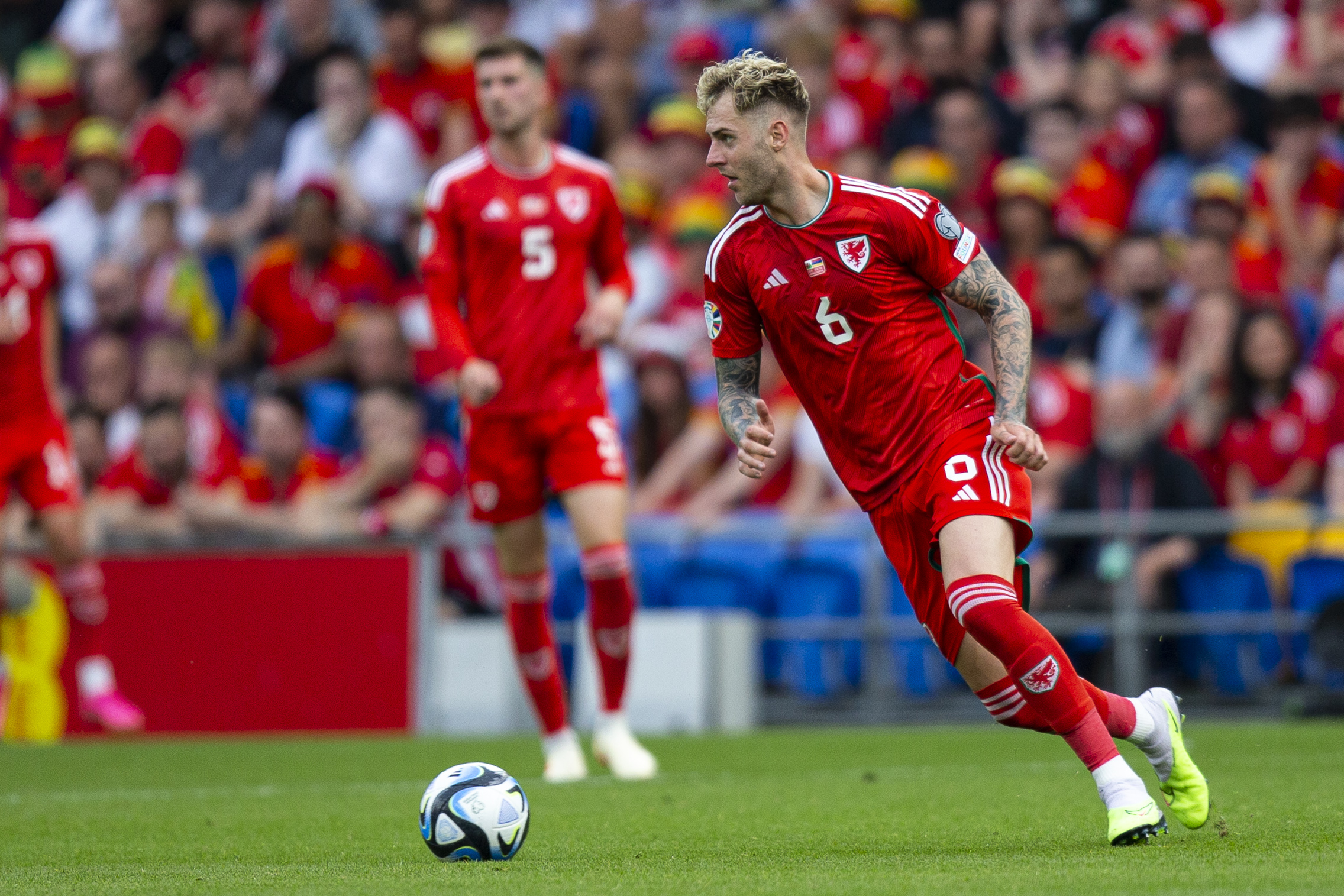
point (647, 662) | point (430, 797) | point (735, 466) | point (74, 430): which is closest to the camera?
point (430, 797)

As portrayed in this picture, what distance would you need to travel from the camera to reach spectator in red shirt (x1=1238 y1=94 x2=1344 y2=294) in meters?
12.3

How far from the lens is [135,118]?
61.2 feet

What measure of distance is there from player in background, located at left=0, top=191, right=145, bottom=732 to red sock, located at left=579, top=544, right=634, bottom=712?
11.7ft

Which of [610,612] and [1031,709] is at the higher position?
[1031,709]

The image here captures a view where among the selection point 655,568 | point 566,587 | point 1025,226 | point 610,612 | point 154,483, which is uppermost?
point 1025,226

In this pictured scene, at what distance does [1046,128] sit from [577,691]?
5298 mm

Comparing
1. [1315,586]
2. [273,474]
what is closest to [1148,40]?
[1315,586]

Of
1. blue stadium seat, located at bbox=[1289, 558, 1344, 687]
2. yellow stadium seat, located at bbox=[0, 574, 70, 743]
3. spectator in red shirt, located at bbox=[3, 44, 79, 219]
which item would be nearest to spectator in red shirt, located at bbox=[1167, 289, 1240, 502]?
blue stadium seat, located at bbox=[1289, 558, 1344, 687]

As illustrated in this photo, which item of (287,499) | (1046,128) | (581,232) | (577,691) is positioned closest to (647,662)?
(577,691)

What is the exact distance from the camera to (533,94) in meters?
8.19

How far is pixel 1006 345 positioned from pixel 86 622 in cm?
706

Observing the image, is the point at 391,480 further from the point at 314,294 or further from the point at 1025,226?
the point at 1025,226

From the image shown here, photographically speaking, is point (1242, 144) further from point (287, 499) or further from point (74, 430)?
point (74, 430)

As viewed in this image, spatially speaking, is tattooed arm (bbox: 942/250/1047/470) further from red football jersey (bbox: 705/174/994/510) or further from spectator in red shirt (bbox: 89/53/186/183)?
spectator in red shirt (bbox: 89/53/186/183)
